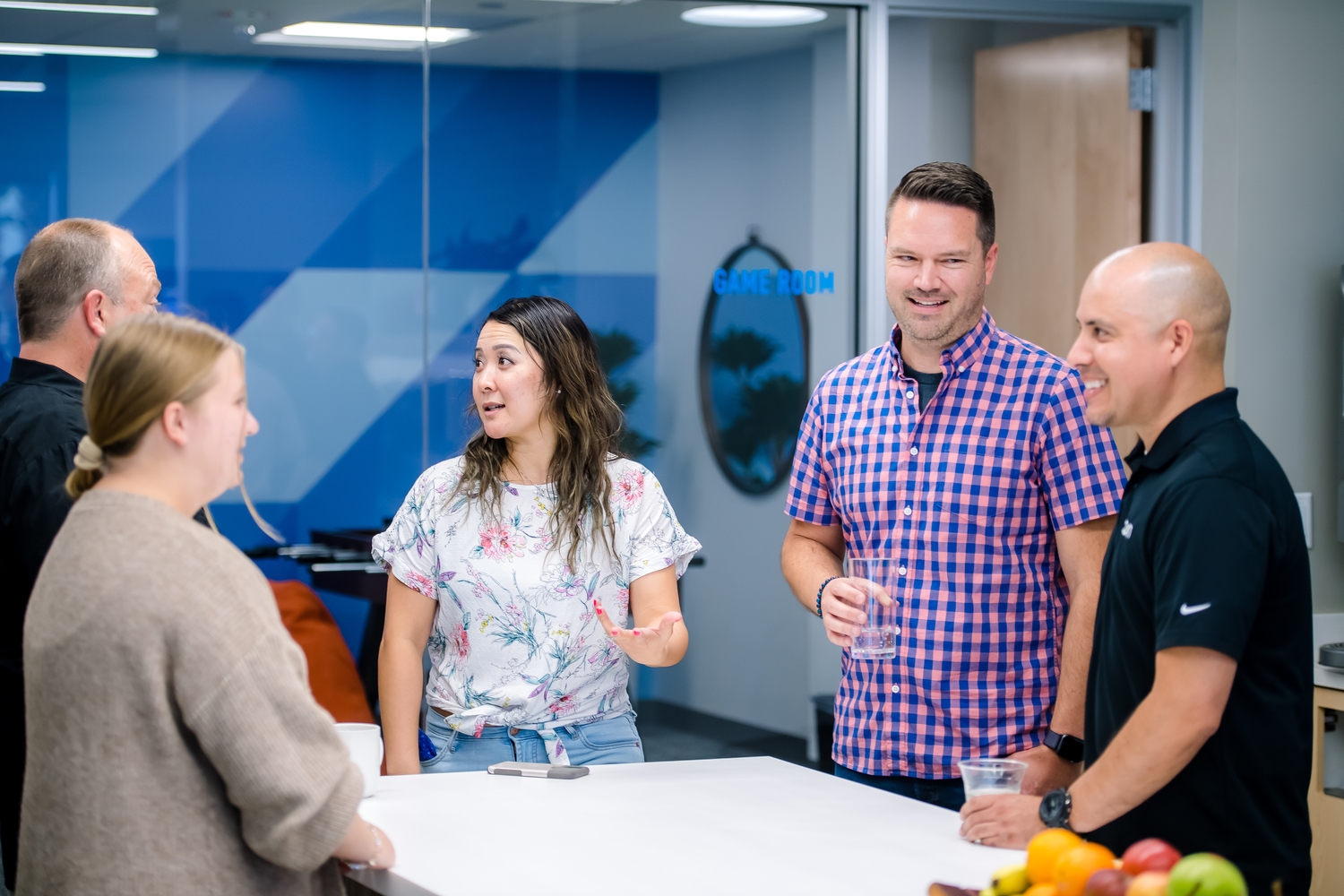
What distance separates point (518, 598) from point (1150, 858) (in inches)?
50.5

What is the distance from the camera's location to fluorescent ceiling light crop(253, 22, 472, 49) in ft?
12.5

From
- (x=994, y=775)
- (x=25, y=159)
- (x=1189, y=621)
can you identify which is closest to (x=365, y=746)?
(x=994, y=775)

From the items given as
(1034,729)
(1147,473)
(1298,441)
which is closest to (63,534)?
(1147,473)

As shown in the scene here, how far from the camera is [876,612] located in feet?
6.29

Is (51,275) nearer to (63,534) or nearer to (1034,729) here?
(63,534)

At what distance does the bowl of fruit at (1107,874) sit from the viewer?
1.10m

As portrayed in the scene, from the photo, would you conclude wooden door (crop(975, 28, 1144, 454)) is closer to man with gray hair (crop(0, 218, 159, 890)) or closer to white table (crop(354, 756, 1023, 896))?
white table (crop(354, 756, 1023, 896))

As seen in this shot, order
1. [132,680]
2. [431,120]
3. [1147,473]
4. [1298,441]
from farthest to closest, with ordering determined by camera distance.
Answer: [431,120], [1298,441], [1147,473], [132,680]

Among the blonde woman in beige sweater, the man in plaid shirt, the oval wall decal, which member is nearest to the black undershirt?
the man in plaid shirt

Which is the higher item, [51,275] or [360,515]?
[51,275]

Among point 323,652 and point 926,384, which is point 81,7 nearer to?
point 323,652

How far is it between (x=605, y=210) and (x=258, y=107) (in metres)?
1.12

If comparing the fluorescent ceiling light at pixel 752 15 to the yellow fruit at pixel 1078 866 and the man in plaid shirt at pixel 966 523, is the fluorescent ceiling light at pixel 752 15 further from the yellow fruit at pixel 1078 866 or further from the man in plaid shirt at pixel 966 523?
the yellow fruit at pixel 1078 866

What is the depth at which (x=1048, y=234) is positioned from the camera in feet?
13.1
